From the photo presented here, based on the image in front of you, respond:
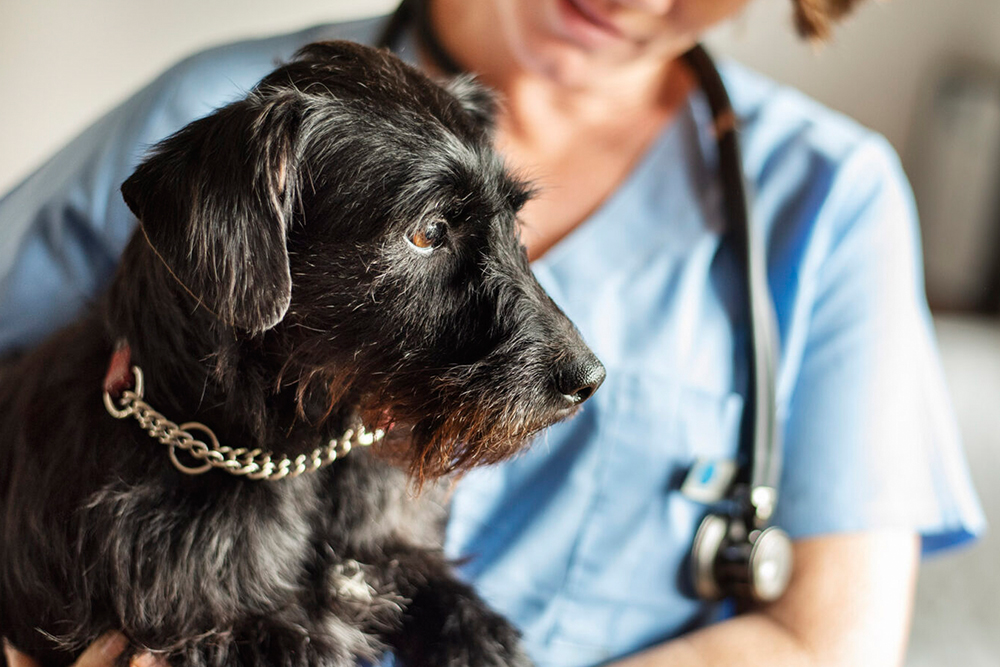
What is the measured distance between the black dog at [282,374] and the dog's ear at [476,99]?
0.25 ft

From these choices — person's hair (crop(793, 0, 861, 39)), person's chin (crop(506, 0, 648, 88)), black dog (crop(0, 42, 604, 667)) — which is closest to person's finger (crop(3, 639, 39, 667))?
black dog (crop(0, 42, 604, 667))

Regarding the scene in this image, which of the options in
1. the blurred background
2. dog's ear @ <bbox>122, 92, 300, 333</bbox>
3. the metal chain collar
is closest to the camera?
dog's ear @ <bbox>122, 92, 300, 333</bbox>

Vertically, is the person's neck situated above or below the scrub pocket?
above

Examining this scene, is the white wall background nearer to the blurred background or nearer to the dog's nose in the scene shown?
the blurred background

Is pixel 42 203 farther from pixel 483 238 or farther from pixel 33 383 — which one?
pixel 483 238

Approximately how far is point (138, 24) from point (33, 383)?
1.77 ft

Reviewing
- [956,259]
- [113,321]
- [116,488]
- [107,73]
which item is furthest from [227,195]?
[956,259]

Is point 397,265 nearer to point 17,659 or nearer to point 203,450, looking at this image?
point 203,450

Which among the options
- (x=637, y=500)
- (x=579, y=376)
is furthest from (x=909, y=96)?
(x=579, y=376)

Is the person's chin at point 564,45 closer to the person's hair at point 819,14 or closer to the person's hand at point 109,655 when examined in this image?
the person's hair at point 819,14

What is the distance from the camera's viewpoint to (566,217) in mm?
1282

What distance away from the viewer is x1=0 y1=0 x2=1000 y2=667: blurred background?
1.10 metres

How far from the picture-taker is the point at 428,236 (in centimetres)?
87

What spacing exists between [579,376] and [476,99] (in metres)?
0.45
